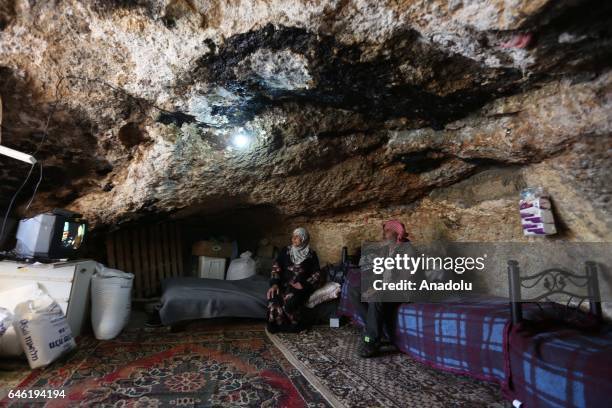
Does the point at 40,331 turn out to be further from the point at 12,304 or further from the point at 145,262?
the point at 145,262

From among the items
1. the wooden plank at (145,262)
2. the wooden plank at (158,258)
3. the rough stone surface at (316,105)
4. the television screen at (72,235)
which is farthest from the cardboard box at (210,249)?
the television screen at (72,235)

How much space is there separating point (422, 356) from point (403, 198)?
1988 millimetres

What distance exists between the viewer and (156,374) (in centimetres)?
254

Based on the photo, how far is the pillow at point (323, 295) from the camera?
13.0 ft

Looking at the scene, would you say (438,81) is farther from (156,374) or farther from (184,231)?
(184,231)

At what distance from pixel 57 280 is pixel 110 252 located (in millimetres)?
1929

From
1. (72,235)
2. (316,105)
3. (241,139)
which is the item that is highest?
(316,105)

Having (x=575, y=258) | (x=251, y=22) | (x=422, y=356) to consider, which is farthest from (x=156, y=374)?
(x=575, y=258)

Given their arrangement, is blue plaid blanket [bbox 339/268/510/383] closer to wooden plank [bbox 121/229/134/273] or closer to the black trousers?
the black trousers

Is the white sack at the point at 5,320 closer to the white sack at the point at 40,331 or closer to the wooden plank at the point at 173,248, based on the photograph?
the white sack at the point at 40,331

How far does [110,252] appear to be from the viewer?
4.89m

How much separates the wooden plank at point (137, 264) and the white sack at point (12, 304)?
6.98ft

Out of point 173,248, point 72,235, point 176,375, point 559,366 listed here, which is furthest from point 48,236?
point 559,366

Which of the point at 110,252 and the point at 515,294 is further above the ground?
the point at 110,252
